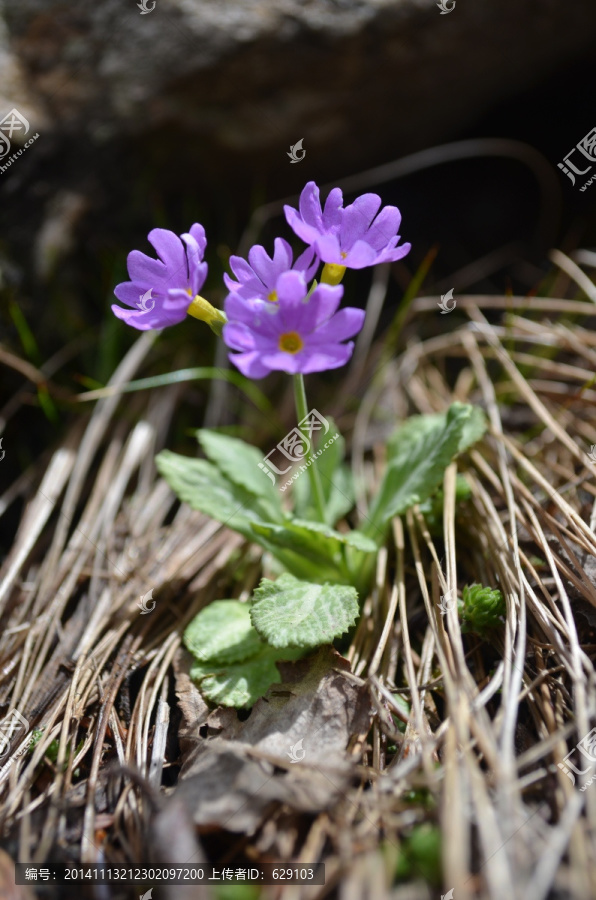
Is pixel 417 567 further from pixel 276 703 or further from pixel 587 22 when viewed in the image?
pixel 587 22

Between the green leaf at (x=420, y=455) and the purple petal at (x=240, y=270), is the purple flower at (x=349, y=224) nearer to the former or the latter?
the purple petal at (x=240, y=270)

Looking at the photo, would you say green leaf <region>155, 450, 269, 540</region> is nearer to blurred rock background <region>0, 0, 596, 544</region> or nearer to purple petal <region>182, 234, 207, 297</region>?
blurred rock background <region>0, 0, 596, 544</region>

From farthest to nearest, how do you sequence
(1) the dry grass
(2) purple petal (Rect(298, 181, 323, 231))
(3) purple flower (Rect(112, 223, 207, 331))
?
1. (2) purple petal (Rect(298, 181, 323, 231))
2. (3) purple flower (Rect(112, 223, 207, 331))
3. (1) the dry grass

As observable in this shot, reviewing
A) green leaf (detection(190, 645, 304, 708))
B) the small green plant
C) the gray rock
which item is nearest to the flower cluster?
the small green plant

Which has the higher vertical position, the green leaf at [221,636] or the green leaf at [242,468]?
the green leaf at [242,468]

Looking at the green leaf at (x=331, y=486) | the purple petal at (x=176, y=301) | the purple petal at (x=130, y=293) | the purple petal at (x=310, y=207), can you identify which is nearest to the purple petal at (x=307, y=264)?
the purple petal at (x=310, y=207)

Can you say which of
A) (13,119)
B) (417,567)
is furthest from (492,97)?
(417,567)
